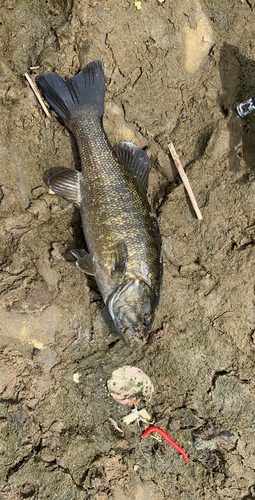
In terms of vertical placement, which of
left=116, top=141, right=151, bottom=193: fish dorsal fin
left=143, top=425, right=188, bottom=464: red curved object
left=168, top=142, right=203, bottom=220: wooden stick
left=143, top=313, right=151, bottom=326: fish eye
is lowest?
left=143, top=425, right=188, bottom=464: red curved object

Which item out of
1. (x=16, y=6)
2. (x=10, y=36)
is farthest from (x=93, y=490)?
(x=16, y=6)

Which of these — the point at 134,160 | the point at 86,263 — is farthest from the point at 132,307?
the point at 134,160

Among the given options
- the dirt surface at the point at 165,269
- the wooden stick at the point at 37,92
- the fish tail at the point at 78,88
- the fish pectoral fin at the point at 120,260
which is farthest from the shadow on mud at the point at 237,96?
the wooden stick at the point at 37,92

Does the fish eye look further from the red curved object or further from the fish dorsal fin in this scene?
the fish dorsal fin

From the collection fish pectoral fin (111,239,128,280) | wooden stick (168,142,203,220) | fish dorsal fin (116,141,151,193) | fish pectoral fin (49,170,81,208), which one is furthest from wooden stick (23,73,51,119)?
fish pectoral fin (111,239,128,280)

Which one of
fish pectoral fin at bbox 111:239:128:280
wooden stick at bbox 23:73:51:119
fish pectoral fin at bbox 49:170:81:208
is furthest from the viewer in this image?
wooden stick at bbox 23:73:51:119
